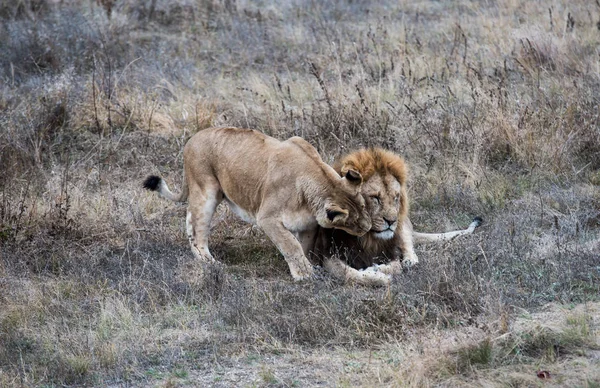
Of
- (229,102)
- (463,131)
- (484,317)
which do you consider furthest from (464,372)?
(229,102)

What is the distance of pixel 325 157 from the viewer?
10.3 metres

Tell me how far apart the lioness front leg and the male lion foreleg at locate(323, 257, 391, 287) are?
200 millimetres

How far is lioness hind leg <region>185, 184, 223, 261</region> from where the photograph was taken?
8.68 meters

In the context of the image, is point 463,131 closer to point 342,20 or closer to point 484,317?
point 484,317

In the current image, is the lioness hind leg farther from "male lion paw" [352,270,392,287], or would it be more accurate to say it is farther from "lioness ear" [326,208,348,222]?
"male lion paw" [352,270,392,287]

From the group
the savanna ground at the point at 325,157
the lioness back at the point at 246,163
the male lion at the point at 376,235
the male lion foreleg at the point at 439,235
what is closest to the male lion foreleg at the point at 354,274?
the male lion at the point at 376,235

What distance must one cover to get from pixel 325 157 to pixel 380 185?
2488 mm

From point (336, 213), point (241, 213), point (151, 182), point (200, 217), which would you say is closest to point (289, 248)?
point (336, 213)

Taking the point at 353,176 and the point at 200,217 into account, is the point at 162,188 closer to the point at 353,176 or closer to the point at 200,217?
the point at 200,217

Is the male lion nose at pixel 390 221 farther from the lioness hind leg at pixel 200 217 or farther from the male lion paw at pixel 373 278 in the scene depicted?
the lioness hind leg at pixel 200 217

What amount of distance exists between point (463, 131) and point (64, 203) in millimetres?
4208

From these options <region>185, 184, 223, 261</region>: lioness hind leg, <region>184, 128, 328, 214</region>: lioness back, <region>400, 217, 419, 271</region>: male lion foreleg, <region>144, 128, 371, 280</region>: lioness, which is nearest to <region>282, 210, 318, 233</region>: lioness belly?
<region>144, 128, 371, 280</region>: lioness

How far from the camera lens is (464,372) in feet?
18.7

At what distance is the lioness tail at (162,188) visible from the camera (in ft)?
29.2
